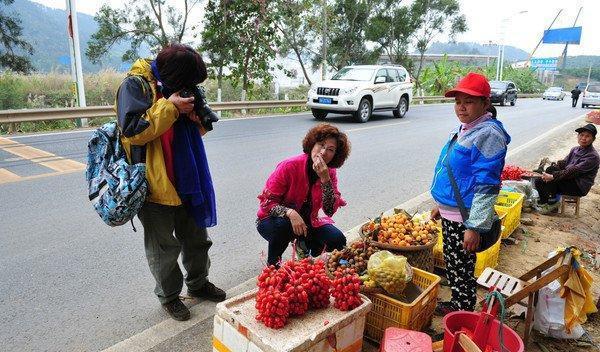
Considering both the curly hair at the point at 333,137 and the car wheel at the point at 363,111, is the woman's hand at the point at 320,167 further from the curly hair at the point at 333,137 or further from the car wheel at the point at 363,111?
the car wheel at the point at 363,111

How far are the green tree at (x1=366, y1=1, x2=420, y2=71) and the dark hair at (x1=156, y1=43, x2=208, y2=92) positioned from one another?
26896 mm

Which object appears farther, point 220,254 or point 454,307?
point 220,254

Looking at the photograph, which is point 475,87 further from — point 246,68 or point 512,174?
point 246,68

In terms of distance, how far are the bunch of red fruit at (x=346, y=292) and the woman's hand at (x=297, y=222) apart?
30.9 inches

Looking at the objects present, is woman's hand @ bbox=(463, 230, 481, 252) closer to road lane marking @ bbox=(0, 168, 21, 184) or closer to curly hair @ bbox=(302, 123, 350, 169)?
curly hair @ bbox=(302, 123, 350, 169)

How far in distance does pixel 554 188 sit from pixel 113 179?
17.9ft

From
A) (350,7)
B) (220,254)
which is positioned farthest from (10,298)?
(350,7)

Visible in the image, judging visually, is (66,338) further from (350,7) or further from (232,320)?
(350,7)

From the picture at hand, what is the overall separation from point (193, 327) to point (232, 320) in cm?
84

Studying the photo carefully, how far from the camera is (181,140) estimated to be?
278cm

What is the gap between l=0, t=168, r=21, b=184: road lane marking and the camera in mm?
6078

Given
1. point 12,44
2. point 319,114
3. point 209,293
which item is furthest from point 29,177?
point 12,44

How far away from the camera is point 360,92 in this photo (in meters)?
13.6

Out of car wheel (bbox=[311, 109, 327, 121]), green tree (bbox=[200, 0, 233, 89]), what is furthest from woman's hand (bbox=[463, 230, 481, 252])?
green tree (bbox=[200, 0, 233, 89])
